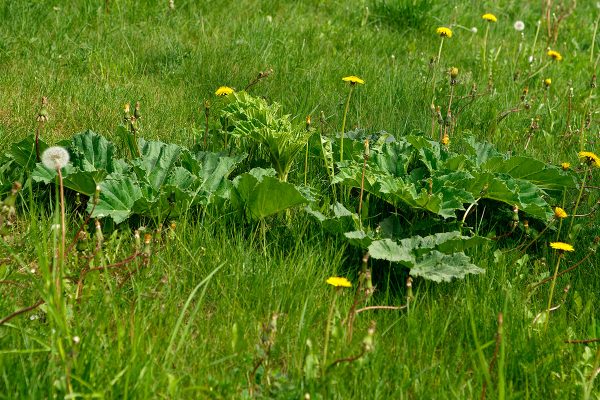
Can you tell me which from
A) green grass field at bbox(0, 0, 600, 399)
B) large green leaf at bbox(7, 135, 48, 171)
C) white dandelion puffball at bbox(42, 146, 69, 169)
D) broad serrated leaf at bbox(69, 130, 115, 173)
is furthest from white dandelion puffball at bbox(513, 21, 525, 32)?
white dandelion puffball at bbox(42, 146, 69, 169)

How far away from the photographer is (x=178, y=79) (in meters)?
4.61

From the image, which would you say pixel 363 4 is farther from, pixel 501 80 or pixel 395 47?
pixel 501 80

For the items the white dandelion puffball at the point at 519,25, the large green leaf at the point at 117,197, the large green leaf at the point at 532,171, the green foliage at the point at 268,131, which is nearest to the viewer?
the large green leaf at the point at 117,197

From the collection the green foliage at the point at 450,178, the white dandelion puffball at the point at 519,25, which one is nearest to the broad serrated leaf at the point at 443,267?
the green foliage at the point at 450,178

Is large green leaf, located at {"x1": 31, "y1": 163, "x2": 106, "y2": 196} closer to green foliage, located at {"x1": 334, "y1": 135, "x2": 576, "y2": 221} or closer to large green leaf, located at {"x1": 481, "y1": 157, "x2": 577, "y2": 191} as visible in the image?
green foliage, located at {"x1": 334, "y1": 135, "x2": 576, "y2": 221}

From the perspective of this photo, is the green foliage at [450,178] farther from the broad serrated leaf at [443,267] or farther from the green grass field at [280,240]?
the broad serrated leaf at [443,267]

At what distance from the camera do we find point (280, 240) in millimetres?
3104

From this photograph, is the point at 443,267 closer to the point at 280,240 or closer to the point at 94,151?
the point at 280,240

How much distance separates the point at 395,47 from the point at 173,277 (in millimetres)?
3262

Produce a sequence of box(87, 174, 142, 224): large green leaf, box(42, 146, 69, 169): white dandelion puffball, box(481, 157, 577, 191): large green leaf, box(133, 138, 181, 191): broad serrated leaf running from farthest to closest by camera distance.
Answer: box(481, 157, 577, 191): large green leaf
box(133, 138, 181, 191): broad serrated leaf
box(87, 174, 142, 224): large green leaf
box(42, 146, 69, 169): white dandelion puffball

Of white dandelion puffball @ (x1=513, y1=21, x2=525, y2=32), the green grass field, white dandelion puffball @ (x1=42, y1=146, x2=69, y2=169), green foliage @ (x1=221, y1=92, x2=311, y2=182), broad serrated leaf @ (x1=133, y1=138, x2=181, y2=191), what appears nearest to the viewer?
the green grass field

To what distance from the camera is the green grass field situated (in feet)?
7.45

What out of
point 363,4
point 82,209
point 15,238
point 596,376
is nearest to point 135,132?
point 82,209

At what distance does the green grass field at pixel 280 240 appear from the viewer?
2270mm
